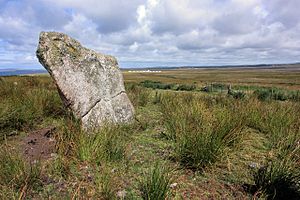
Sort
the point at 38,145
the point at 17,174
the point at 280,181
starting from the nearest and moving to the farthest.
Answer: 1. the point at 17,174
2. the point at 280,181
3. the point at 38,145

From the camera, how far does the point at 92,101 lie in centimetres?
749

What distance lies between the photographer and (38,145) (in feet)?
20.9

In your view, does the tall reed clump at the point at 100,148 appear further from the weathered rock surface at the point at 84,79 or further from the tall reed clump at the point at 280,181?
the tall reed clump at the point at 280,181

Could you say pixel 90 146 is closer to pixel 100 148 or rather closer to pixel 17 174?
pixel 100 148

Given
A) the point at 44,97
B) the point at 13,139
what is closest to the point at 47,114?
the point at 44,97

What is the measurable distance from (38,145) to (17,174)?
222 centimetres

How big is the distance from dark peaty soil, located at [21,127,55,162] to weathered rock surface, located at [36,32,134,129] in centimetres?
90

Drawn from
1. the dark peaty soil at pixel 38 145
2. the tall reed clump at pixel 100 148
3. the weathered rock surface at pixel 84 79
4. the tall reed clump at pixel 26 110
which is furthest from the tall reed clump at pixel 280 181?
the tall reed clump at pixel 26 110

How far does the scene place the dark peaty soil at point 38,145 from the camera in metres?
5.66

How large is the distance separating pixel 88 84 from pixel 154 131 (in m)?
2.04

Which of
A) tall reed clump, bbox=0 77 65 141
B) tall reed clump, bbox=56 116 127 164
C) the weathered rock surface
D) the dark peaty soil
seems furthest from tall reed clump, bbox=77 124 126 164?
tall reed clump, bbox=0 77 65 141

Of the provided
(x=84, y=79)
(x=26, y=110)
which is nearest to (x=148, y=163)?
(x=84, y=79)

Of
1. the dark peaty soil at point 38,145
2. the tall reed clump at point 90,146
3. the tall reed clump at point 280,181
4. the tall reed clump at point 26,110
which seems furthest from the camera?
the tall reed clump at point 26,110

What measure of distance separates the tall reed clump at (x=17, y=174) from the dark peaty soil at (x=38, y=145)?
29.4 inches
